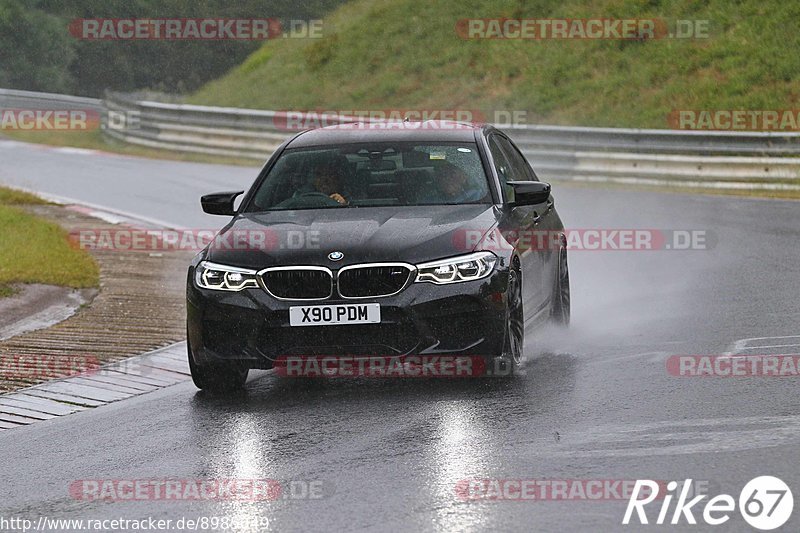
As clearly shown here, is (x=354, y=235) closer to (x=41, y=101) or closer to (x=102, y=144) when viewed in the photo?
(x=102, y=144)

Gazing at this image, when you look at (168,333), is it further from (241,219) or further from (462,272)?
(462,272)

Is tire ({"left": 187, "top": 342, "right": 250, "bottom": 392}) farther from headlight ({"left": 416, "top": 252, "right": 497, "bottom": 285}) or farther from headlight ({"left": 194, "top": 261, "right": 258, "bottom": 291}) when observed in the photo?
headlight ({"left": 416, "top": 252, "right": 497, "bottom": 285})

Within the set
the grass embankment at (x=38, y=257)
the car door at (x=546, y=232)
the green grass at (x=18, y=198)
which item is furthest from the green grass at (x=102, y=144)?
the car door at (x=546, y=232)

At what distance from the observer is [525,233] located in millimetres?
9469

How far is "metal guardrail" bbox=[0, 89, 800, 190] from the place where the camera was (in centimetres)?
2247

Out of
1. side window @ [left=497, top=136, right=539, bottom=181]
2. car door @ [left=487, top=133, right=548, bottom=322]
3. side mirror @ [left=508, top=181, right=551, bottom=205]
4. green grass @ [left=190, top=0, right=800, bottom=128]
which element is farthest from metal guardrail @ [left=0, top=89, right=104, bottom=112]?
side mirror @ [left=508, top=181, right=551, bottom=205]

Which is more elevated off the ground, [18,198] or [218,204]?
[218,204]

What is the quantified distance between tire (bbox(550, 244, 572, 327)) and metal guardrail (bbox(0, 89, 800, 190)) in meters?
11.8

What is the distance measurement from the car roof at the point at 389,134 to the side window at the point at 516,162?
0.44 metres

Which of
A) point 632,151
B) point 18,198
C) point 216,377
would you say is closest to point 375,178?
point 216,377

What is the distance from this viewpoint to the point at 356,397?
8531mm

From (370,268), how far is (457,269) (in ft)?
1.61

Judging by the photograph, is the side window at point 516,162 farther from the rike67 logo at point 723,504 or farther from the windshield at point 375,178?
the rike67 logo at point 723,504

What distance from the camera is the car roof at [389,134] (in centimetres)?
989
